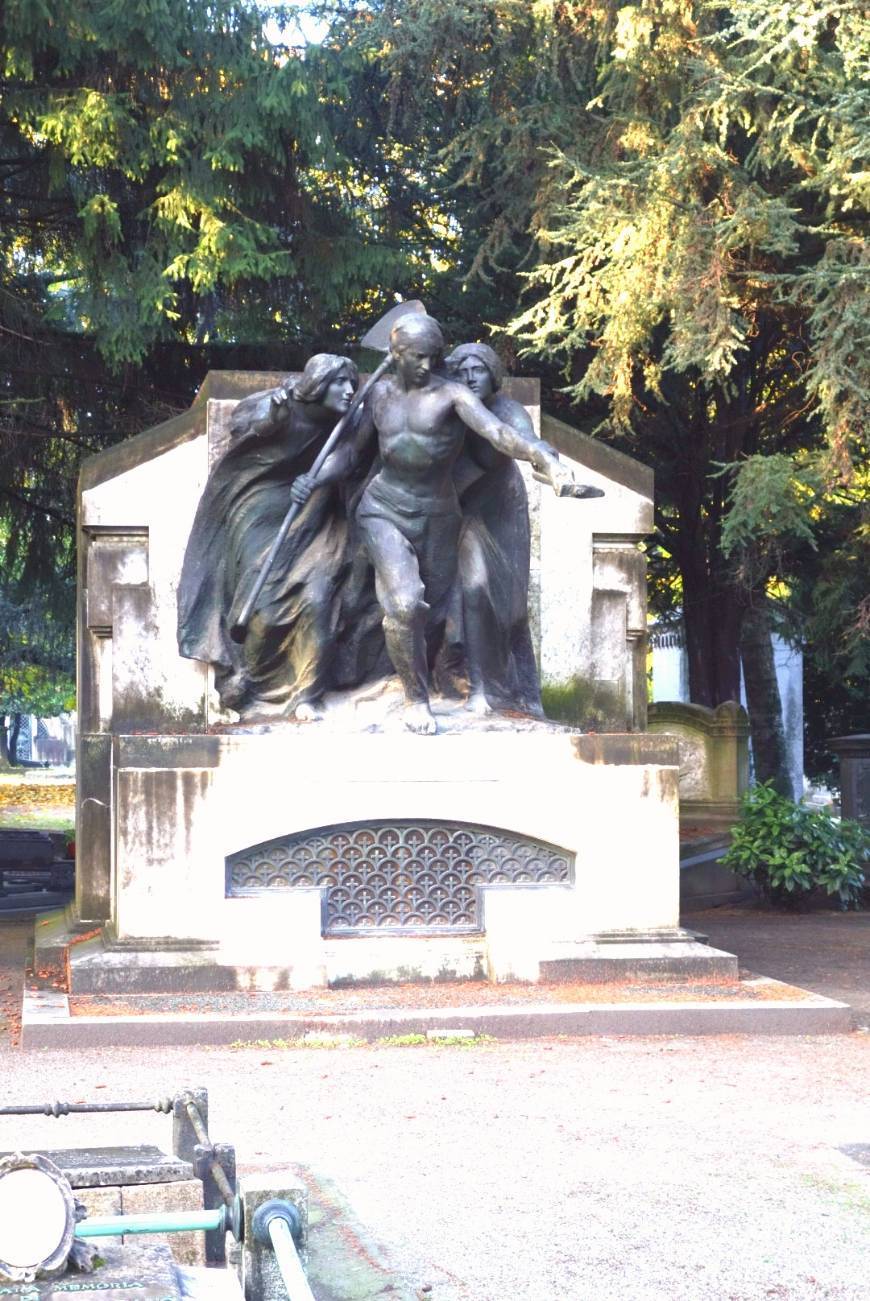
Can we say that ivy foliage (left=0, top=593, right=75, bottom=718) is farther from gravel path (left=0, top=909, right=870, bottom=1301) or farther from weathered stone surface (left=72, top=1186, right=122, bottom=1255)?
weathered stone surface (left=72, top=1186, right=122, bottom=1255)

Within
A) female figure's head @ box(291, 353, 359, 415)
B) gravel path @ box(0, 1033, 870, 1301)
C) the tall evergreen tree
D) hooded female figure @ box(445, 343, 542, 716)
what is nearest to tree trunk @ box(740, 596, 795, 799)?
the tall evergreen tree

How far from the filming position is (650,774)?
32.8 ft

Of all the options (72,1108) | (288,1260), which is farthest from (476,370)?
(288,1260)

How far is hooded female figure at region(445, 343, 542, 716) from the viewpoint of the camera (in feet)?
33.2

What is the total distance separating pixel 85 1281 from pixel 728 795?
18.3 m

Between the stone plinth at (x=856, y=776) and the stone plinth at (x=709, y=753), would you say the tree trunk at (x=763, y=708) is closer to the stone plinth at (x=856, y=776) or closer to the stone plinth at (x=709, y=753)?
the stone plinth at (x=709, y=753)

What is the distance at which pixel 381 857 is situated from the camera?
980 cm

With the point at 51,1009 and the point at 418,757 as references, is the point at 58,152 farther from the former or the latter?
the point at 51,1009

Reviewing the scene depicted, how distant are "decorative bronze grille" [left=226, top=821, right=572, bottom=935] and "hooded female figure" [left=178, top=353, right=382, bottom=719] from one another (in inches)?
33.9

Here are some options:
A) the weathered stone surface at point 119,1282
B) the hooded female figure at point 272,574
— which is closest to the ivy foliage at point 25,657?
the hooded female figure at point 272,574

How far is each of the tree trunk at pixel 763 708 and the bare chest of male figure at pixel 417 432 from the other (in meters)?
12.4

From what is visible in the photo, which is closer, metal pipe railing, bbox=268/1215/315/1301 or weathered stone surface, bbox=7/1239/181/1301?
weathered stone surface, bbox=7/1239/181/1301

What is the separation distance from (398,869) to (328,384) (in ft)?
9.27

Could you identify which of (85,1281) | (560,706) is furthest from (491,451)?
(85,1281)
